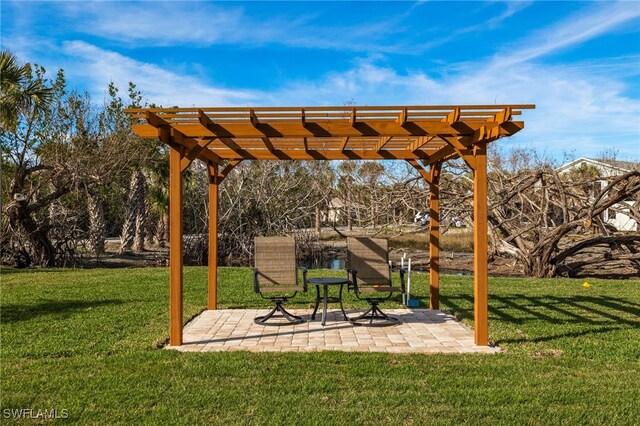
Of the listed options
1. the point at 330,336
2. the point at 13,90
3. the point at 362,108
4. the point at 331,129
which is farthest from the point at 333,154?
the point at 13,90

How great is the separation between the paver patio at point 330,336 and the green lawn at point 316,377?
0.33 m

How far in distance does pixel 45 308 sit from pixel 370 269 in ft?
16.1

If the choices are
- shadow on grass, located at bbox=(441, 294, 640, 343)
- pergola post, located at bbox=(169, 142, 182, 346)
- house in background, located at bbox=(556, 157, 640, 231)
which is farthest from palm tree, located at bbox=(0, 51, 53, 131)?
house in background, located at bbox=(556, 157, 640, 231)

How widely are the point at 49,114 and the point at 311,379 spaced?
48.8ft

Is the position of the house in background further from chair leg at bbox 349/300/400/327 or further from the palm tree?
the palm tree

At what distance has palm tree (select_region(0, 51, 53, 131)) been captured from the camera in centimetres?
1236

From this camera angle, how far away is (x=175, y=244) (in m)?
5.82

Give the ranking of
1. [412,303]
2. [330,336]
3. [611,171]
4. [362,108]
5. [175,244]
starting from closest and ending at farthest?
[362,108] → [175,244] → [330,336] → [412,303] → [611,171]

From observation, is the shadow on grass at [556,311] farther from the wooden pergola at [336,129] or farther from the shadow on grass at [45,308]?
the shadow on grass at [45,308]

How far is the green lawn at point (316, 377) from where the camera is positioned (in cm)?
379

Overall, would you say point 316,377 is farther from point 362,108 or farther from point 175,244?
point 362,108

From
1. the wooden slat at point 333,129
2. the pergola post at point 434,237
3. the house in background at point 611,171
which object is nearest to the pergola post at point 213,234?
the wooden slat at point 333,129

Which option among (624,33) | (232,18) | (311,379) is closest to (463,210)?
(624,33)

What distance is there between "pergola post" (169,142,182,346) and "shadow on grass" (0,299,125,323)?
2732 mm
